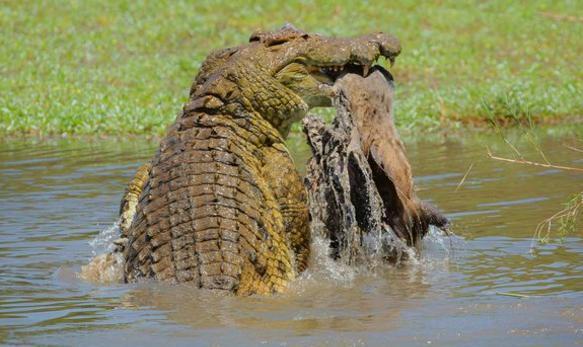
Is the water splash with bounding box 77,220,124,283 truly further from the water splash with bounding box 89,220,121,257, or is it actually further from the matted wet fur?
the matted wet fur

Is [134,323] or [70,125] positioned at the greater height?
[70,125]

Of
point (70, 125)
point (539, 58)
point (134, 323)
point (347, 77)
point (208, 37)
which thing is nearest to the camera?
point (134, 323)

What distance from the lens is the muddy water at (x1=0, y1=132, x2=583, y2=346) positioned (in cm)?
475

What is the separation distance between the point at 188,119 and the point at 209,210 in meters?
0.70

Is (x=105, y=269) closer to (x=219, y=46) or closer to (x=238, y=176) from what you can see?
(x=238, y=176)

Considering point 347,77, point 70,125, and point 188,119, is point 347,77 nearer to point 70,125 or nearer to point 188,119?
point 188,119

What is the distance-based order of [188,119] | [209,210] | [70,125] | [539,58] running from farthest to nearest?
[539,58], [70,125], [188,119], [209,210]

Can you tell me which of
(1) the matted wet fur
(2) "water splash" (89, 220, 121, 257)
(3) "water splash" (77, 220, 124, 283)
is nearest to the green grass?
(2) "water splash" (89, 220, 121, 257)

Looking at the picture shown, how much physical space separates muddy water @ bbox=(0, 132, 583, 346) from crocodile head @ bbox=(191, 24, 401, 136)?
0.86 meters

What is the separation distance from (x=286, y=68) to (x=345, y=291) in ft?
4.43

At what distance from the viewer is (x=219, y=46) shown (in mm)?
18469

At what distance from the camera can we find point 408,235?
21.5 feet

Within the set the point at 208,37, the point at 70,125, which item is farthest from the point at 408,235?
the point at 208,37

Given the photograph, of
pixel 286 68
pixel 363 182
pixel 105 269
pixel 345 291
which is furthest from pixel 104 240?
pixel 345 291
